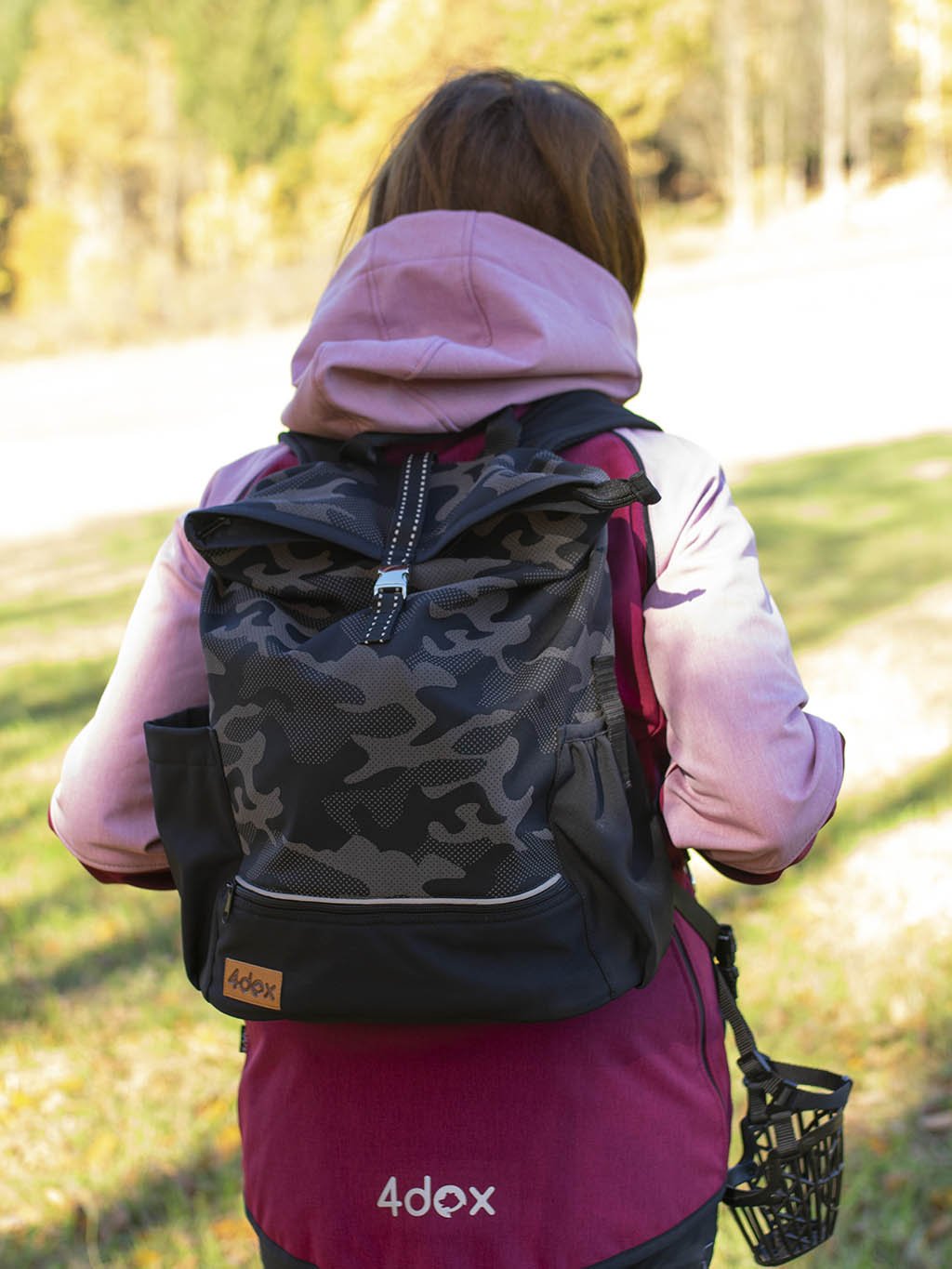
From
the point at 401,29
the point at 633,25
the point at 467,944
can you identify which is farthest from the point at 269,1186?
the point at 401,29

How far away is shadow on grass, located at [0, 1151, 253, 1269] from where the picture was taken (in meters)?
2.97

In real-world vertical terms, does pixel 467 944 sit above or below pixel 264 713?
below

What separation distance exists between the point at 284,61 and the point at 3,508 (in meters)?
42.7

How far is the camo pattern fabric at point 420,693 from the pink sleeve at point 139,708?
6.8 inches

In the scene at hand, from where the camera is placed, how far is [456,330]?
5.22 feet

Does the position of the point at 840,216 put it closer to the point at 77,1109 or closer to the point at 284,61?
the point at 284,61

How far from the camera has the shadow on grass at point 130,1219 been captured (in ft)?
9.73

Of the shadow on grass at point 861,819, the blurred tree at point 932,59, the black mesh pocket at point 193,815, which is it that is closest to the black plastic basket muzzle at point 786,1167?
the black mesh pocket at point 193,815

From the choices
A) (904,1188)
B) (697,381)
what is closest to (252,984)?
(904,1188)

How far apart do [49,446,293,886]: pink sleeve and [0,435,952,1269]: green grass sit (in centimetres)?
169

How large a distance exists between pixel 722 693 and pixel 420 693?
0.32 metres

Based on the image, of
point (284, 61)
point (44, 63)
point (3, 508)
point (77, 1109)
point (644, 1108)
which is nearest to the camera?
point (644, 1108)

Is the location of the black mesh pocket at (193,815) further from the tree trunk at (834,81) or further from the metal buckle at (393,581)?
the tree trunk at (834,81)

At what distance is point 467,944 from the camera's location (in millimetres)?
1350
